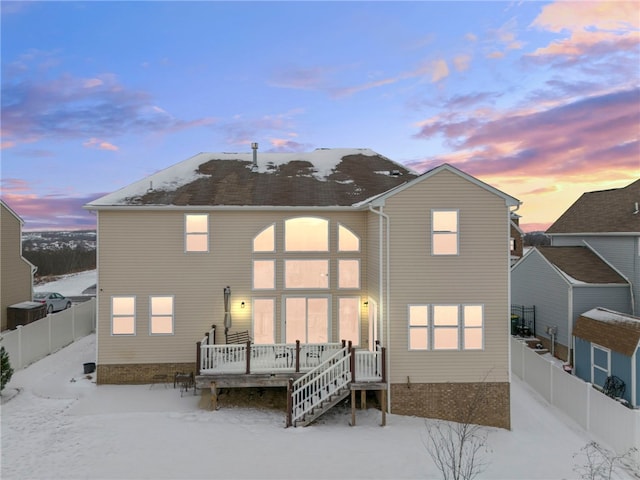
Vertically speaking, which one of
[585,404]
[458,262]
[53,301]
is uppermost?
[458,262]

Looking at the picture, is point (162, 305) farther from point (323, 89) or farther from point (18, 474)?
point (323, 89)

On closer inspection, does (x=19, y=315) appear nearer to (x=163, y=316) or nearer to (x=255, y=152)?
(x=163, y=316)

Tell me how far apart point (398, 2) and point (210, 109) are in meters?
17.8

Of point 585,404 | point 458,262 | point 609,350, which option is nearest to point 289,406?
point 458,262

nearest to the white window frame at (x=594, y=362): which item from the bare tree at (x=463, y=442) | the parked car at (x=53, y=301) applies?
the bare tree at (x=463, y=442)

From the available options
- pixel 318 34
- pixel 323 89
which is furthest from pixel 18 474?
pixel 323 89

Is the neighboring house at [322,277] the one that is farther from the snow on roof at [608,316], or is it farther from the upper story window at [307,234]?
the snow on roof at [608,316]

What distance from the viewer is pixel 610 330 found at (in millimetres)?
15609

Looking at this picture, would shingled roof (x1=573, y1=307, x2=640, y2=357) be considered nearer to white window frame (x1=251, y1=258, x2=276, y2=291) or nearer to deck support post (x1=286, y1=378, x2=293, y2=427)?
deck support post (x1=286, y1=378, x2=293, y2=427)

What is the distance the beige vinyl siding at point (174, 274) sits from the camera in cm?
1424

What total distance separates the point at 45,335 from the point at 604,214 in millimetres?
30976

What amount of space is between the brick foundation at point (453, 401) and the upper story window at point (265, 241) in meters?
6.77

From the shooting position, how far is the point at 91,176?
38344 mm

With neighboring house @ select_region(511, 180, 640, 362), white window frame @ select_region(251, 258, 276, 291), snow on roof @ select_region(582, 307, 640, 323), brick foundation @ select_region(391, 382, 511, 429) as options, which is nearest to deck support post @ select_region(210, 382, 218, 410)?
white window frame @ select_region(251, 258, 276, 291)
